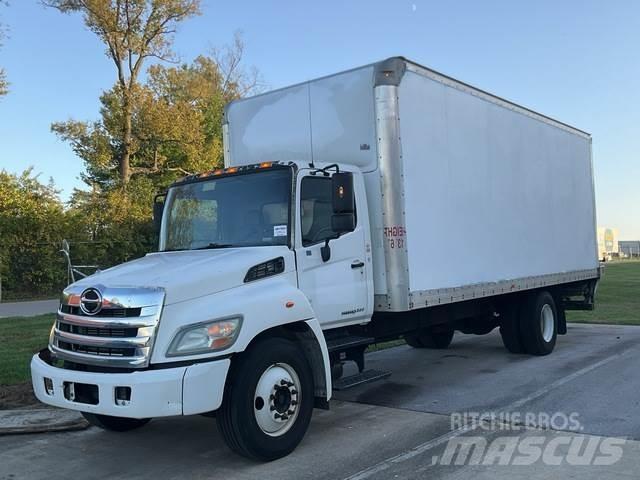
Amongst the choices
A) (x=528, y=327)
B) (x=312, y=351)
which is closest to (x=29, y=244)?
(x=528, y=327)

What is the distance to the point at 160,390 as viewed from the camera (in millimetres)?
4562

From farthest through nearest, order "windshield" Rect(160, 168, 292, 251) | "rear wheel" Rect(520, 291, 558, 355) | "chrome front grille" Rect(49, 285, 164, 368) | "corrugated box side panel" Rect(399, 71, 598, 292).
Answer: "rear wheel" Rect(520, 291, 558, 355)
"corrugated box side panel" Rect(399, 71, 598, 292)
"windshield" Rect(160, 168, 292, 251)
"chrome front grille" Rect(49, 285, 164, 368)

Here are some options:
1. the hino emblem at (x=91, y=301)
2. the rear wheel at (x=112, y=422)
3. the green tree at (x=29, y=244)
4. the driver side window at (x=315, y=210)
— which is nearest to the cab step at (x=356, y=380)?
the driver side window at (x=315, y=210)

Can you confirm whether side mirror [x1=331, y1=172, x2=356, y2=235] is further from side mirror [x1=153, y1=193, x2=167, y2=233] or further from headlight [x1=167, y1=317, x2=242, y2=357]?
side mirror [x1=153, y1=193, x2=167, y2=233]

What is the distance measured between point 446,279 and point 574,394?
207 cm

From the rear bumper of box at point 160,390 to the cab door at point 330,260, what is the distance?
1.43m

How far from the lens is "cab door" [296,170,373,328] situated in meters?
5.89

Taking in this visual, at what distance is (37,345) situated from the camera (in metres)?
11.3

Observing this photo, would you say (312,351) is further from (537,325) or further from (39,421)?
(537,325)

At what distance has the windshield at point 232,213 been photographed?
5.89m

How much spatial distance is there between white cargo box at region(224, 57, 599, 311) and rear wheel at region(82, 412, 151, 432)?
2.90 meters

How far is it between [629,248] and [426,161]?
12221 centimetres

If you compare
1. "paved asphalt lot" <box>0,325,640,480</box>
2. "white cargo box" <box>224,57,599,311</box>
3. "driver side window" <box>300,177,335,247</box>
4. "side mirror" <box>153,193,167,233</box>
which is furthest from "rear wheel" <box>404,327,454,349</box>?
"side mirror" <box>153,193,167,233</box>

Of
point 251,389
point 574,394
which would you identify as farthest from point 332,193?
point 574,394
